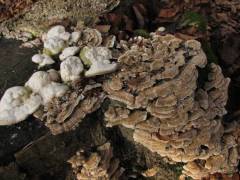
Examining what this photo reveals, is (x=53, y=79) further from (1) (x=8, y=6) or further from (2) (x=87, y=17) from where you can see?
(1) (x=8, y=6)

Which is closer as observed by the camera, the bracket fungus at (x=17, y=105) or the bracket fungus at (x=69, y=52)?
the bracket fungus at (x=17, y=105)

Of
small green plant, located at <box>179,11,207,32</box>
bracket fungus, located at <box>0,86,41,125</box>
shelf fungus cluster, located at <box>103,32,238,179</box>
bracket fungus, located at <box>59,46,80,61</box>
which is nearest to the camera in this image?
bracket fungus, located at <box>0,86,41,125</box>

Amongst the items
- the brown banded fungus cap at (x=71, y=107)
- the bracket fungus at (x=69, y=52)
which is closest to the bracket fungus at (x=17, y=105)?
the brown banded fungus cap at (x=71, y=107)

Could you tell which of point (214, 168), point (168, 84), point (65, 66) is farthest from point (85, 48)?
point (214, 168)

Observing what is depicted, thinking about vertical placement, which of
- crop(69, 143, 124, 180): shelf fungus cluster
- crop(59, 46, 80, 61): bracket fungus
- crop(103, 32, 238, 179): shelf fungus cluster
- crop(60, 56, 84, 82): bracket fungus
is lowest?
crop(69, 143, 124, 180): shelf fungus cluster

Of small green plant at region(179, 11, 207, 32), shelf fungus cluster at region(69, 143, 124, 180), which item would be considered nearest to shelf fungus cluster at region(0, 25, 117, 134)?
shelf fungus cluster at region(69, 143, 124, 180)

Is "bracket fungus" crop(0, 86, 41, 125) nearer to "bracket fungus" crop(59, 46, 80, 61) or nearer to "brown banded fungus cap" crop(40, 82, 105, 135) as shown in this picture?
"brown banded fungus cap" crop(40, 82, 105, 135)

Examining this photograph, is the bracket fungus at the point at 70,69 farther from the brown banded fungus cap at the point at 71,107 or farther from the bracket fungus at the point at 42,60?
the bracket fungus at the point at 42,60
